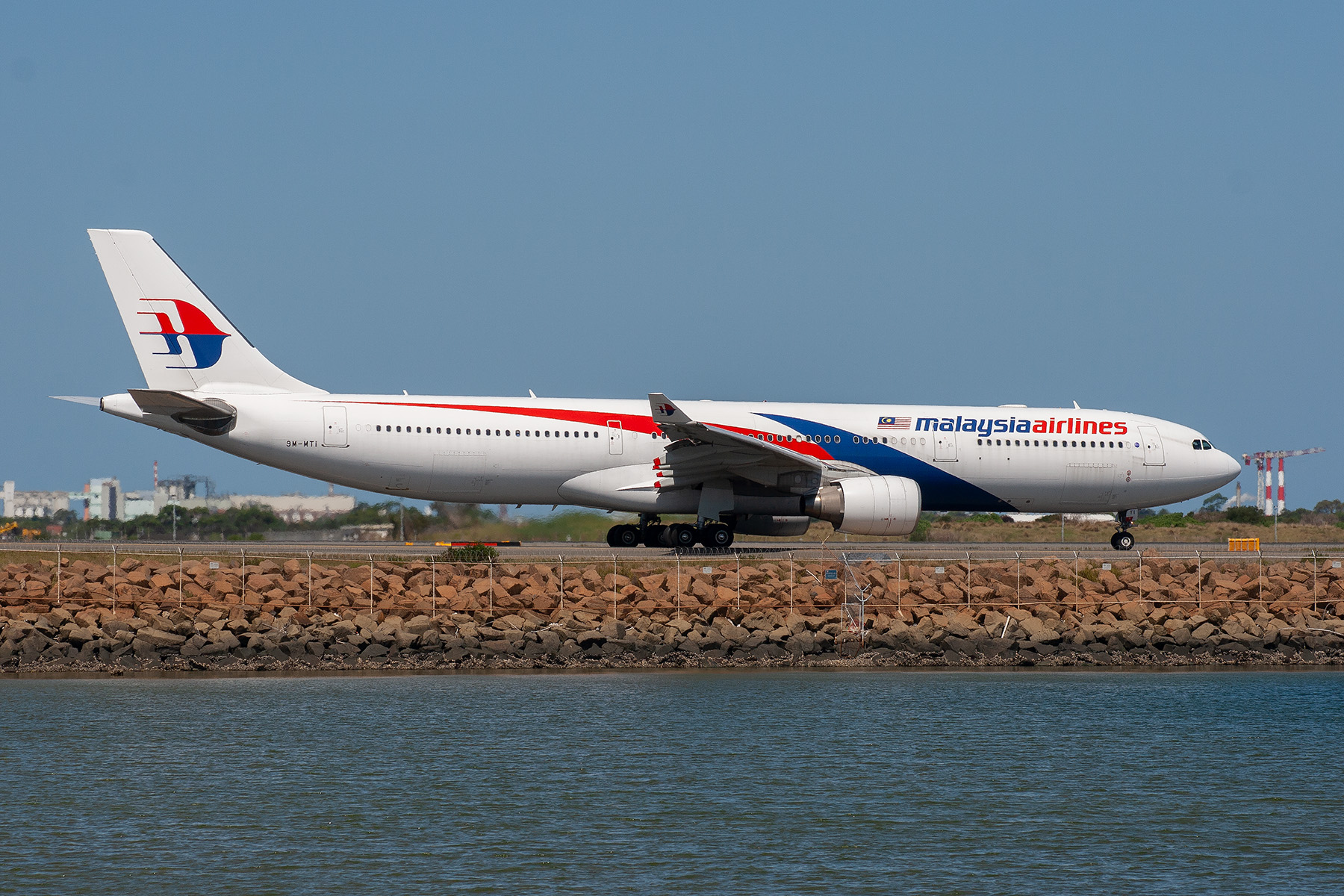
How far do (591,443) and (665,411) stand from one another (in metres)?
2.92

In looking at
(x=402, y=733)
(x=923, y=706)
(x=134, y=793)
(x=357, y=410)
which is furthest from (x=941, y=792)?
(x=357, y=410)

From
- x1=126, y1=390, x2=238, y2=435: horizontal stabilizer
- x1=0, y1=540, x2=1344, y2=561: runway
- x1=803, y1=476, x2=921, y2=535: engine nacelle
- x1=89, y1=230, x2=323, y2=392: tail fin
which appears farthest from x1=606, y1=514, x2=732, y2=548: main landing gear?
x1=126, y1=390, x2=238, y2=435: horizontal stabilizer

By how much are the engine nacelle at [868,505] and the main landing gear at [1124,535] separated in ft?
24.3

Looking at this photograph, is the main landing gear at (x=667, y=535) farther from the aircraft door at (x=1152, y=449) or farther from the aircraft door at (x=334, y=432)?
the aircraft door at (x=1152, y=449)

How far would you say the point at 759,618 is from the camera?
28344mm

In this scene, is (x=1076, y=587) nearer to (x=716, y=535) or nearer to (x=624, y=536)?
(x=716, y=535)

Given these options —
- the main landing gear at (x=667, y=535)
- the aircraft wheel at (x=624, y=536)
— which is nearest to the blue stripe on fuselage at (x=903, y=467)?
the main landing gear at (x=667, y=535)

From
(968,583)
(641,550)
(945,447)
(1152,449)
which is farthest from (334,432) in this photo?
(1152,449)

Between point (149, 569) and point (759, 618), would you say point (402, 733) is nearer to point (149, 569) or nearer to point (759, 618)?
point (759, 618)

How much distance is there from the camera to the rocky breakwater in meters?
27.1

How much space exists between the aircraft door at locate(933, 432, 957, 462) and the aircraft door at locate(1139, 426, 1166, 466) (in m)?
5.23

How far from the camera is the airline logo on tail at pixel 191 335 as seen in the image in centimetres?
3347

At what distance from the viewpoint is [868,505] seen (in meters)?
32.1

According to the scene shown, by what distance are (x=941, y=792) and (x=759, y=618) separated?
34.5ft
